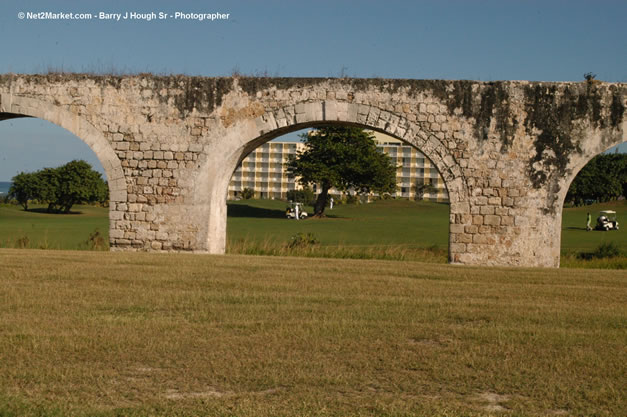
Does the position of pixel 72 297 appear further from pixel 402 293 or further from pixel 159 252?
pixel 159 252

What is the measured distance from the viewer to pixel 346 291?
277 inches

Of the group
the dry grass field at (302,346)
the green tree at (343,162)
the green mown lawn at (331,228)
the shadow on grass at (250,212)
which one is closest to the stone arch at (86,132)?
the green mown lawn at (331,228)

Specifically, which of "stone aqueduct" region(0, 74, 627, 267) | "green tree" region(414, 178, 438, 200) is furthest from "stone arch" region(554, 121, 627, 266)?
"green tree" region(414, 178, 438, 200)

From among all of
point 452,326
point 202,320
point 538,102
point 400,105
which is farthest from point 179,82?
point 452,326

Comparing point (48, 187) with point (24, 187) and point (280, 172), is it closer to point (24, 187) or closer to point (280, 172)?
point (24, 187)

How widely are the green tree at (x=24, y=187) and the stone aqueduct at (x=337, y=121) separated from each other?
32526 mm

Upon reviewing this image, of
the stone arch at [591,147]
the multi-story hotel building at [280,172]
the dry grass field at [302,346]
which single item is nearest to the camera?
the dry grass field at [302,346]

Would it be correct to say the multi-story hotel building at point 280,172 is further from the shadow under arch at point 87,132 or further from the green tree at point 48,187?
the shadow under arch at point 87,132

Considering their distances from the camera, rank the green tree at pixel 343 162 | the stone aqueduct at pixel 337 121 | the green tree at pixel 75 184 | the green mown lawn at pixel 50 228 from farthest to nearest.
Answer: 1. the green tree at pixel 75 184
2. the green tree at pixel 343 162
3. the green mown lawn at pixel 50 228
4. the stone aqueduct at pixel 337 121

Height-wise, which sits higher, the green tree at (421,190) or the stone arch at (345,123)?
the green tree at (421,190)

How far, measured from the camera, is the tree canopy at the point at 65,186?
4072cm

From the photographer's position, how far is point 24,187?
1695 inches

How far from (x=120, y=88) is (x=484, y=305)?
24.2ft

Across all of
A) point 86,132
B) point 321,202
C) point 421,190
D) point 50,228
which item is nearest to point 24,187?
point 321,202
